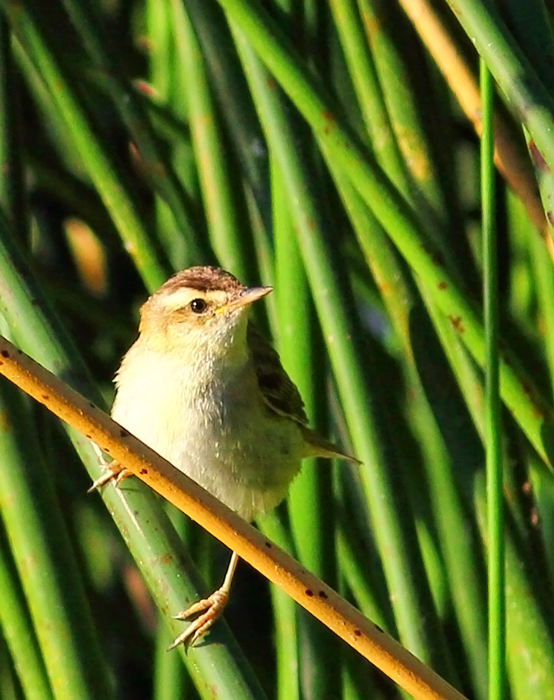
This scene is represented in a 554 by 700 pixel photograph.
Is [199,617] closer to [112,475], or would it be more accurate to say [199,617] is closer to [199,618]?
[199,618]

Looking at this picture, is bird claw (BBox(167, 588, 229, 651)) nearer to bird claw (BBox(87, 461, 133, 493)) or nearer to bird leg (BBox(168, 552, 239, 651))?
bird leg (BBox(168, 552, 239, 651))

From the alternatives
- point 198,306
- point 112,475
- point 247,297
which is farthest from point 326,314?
point 198,306

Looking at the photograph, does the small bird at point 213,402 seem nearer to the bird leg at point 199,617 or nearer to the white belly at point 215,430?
the white belly at point 215,430

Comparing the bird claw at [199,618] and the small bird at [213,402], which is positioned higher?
the small bird at [213,402]

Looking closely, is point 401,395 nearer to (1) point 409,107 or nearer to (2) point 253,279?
(2) point 253,279

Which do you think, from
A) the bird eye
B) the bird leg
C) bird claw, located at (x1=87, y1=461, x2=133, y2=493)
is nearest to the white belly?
the bird eye

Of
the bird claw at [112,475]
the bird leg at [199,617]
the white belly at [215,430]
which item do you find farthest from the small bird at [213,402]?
the bird leg at [199,617]

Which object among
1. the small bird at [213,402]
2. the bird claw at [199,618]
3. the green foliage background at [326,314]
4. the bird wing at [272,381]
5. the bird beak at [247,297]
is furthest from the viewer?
the bird wing at [272,381]
